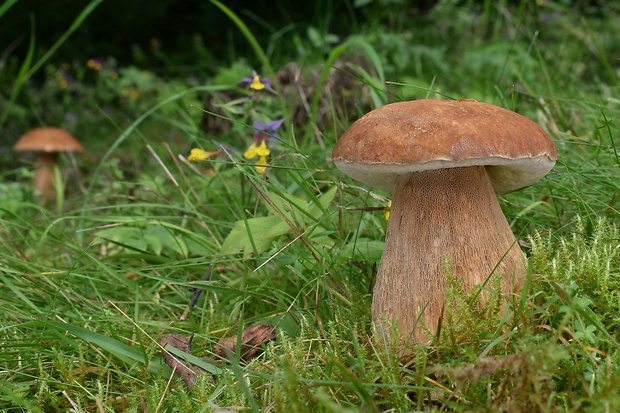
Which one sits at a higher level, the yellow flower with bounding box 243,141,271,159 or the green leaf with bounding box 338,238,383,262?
the yellow flower with bounding box 243,141,271,159

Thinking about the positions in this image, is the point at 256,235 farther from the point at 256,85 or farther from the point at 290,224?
the point at 256,85

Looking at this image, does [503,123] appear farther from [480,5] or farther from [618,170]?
[480,5]

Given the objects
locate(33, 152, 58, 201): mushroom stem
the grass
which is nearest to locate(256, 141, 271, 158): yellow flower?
the grass

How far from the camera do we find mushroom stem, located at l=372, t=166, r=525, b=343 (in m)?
1.29

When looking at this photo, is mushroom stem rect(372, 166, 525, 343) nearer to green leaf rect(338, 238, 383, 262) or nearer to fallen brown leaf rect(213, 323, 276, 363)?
green leaf rect(338, 238, 383, 262)

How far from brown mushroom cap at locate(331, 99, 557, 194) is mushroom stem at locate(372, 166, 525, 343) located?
181mm

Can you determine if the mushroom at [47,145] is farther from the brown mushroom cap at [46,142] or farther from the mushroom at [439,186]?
the mushroom at [439,186]

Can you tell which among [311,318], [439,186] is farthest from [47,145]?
[439,186]

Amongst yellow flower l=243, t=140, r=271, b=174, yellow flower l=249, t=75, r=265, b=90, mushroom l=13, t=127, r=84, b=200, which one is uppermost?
yellow flower l=249, t=75, r=265, b=90

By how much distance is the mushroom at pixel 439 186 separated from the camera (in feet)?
3.59

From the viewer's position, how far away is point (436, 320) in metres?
1.28

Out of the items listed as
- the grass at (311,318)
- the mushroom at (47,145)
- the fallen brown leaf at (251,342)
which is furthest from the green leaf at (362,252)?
the mushroom at (47,145)

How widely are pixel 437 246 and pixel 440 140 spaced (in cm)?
33

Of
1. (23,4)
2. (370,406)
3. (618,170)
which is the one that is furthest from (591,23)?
(23,4)
